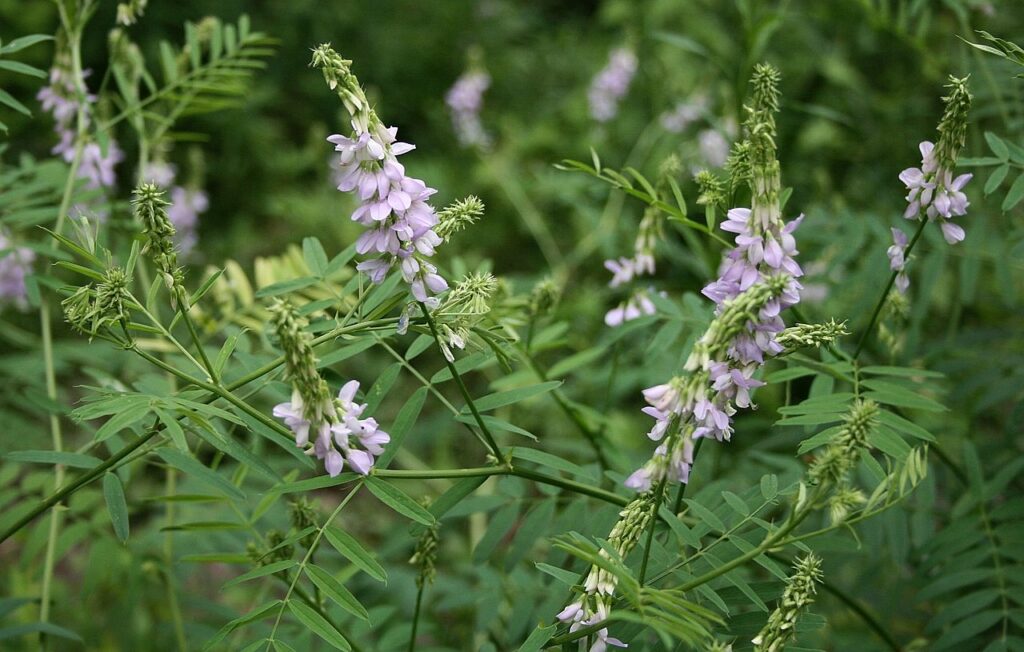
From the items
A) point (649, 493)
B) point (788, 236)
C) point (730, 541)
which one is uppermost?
point (788, 236)

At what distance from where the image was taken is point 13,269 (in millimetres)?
2135

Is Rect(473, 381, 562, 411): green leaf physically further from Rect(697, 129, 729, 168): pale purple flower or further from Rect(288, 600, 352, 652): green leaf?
Rect(697, 129, 729, 168): pale purple flower

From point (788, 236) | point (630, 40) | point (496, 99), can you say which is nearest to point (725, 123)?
point (630, 40)

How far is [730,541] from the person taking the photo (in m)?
1.42

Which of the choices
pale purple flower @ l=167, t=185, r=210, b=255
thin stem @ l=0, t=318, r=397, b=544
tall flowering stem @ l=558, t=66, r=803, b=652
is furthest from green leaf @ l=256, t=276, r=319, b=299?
pale purple flower @ l=167, t=185, r=210, b=255

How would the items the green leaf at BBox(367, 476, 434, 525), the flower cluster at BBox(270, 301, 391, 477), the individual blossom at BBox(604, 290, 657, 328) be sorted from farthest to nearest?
1. the individual blossom at BBox(604, 290, 657, 328)
2. the green leaf at BBox(367, 476, 434, 525)
3. the flower cluster at BBox(270, 301, 391, 477)

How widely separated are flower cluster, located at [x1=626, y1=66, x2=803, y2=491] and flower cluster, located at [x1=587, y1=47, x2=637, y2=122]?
2.82 m

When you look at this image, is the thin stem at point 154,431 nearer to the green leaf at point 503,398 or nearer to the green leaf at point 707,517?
the green leaf at point 503,398

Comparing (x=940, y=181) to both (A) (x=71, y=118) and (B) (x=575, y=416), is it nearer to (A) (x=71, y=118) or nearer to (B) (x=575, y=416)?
(B) (x=575, y=416)

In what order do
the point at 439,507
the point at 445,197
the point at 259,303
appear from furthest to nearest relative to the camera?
1. the point at 445,197
2. the point at 259,303
3. the point at 439,507

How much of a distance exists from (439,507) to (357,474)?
17 cm

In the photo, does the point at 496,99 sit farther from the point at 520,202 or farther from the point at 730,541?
the point at 730,541

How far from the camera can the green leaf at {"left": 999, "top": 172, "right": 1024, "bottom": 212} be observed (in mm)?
1467

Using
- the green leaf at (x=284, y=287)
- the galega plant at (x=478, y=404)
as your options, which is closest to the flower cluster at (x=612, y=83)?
the galega plant at (x=478, y=404)
